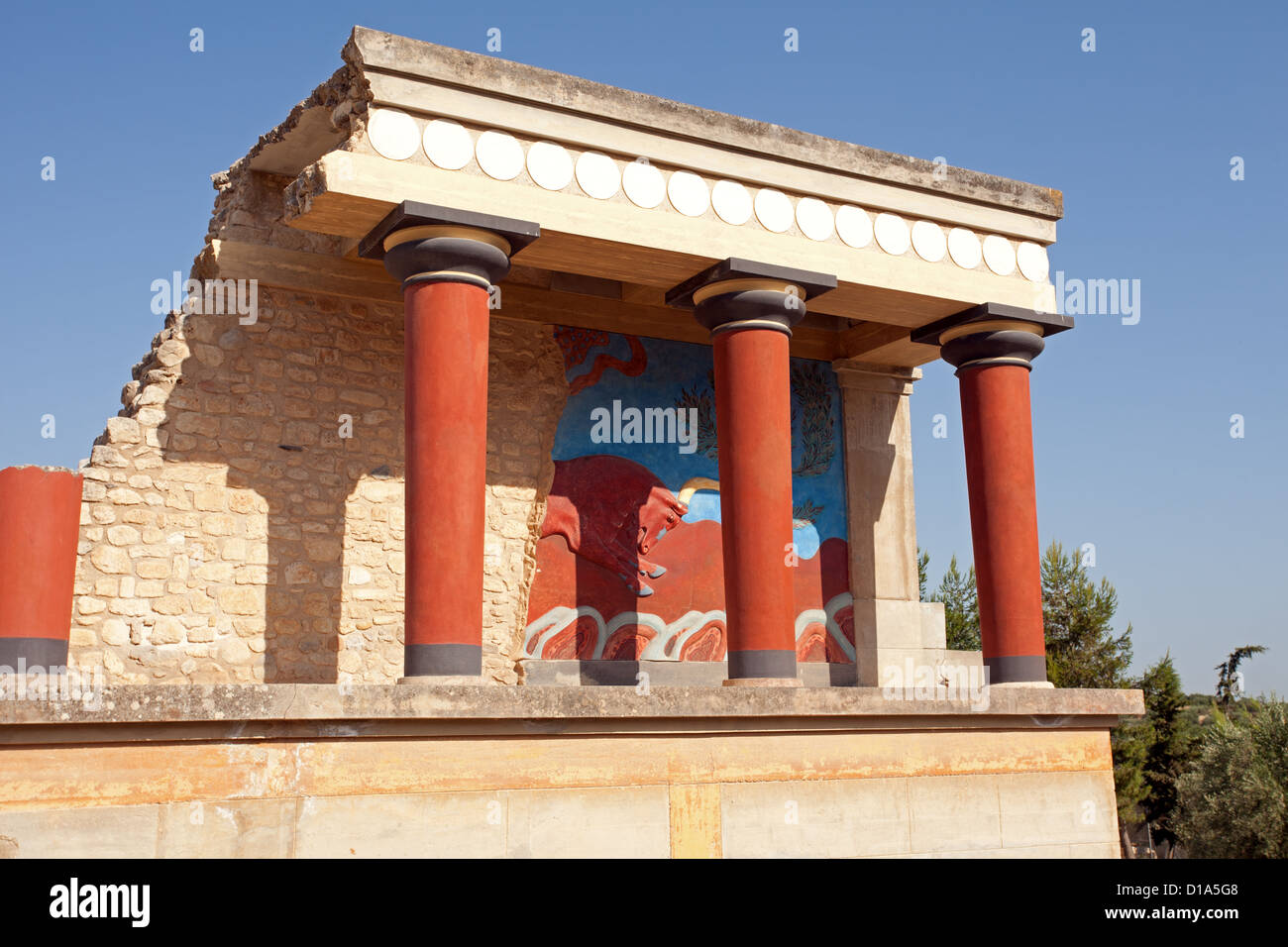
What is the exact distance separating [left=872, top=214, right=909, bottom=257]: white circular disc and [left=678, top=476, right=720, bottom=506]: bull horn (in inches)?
103

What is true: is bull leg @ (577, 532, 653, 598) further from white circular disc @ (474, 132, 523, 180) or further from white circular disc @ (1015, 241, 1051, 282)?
white circular disc @ (1015, 241, 1051, 282)

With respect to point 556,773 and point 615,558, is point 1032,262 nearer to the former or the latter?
point 615,558

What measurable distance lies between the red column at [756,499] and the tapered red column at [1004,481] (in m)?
2.13

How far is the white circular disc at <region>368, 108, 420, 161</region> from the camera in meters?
7.84

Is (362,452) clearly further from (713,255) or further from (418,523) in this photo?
(713,255)

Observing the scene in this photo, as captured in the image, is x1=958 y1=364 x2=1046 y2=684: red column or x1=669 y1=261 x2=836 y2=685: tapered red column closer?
x1=669 y1=261 x2=836 y2=685: tapered red column

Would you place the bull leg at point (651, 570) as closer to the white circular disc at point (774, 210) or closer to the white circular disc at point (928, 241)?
the white circular disc at point (774, 210)

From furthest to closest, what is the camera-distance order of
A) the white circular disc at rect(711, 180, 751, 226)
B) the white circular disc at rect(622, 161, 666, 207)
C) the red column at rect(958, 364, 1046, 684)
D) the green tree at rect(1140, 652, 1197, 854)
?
the green tree at rect(1140, 652, 1197, 854) < the red column at rect(958, 364, 1046, 684) < the white circular disc at rect(711, 180, 751, 226) < the white circular disc at rect(622, 161, 666, 207)

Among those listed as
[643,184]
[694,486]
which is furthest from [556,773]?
[694,486]

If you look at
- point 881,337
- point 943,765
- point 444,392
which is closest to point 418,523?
point 444,392

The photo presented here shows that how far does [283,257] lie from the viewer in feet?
30.6

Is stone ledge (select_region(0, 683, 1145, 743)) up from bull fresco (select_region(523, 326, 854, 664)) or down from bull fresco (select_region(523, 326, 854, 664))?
down

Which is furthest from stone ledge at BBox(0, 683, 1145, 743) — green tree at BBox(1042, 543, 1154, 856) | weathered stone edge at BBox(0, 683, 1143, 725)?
green tree at BBox(1042, 543, 1154, 856)

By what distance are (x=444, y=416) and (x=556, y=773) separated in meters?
2.40
